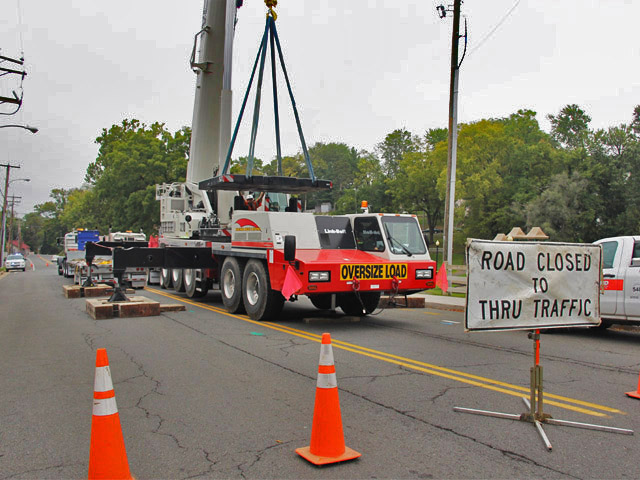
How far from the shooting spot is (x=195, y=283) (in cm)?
1642

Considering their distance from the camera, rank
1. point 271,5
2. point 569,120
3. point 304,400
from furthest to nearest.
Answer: point 569,120, point 271,5, point 304,400

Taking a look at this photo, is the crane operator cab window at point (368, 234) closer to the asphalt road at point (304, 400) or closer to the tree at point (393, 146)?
the asphalt road at point (304, 400)

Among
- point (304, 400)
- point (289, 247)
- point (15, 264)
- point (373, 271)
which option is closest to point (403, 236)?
point (373, 271)

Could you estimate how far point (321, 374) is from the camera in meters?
4.21

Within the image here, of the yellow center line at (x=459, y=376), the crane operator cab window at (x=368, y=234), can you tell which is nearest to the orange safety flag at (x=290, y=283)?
the yellow center line at (x=459, y=376)

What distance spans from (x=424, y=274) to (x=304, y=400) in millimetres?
5785

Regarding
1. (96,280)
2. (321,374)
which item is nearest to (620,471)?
(321,374)

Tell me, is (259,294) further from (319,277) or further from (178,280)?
(178,280)

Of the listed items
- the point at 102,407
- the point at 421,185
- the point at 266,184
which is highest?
the point at 421,185

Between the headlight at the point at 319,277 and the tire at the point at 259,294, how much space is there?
5.26 ft

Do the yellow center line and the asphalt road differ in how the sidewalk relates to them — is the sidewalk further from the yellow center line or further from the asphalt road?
the yellow center line

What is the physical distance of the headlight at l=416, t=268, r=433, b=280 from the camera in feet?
36.2

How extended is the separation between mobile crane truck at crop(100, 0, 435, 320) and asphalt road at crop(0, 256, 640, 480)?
1077 millimetres

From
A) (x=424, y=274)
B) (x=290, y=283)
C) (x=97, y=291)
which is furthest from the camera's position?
(x=97, y=291)
